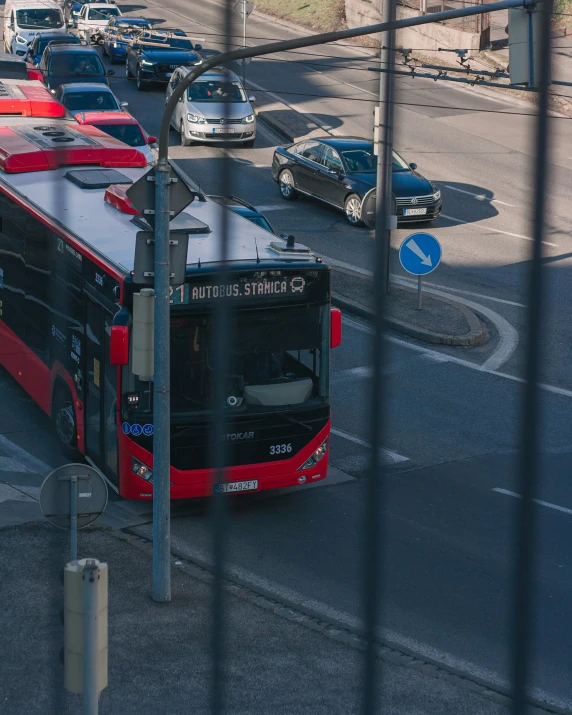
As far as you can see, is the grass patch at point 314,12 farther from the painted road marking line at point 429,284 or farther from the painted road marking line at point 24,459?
the painted road marking line at point 429,284

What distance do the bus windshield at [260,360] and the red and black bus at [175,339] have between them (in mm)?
11

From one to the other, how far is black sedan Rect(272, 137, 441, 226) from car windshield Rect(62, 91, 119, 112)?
4.98m

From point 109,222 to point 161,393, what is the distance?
2.44 m

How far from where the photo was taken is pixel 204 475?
888 centimetres

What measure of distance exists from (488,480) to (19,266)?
16.2ft

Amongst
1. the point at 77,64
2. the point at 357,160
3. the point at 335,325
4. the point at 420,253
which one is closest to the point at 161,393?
the point at 335,325

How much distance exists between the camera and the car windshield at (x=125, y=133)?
2006cm

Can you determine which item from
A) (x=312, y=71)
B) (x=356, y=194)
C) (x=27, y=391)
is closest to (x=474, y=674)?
(x=27, y=391)

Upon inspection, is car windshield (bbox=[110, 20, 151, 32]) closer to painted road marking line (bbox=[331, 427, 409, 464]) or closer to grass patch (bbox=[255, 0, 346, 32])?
painted road marking line (bbox=[331, 427, 409, 464])

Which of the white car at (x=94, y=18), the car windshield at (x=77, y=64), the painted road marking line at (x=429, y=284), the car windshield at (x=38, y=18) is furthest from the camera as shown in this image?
the car windshield at (x=38, y=18)

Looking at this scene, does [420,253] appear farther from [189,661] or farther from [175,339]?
[189,661]

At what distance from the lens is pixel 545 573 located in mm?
8055

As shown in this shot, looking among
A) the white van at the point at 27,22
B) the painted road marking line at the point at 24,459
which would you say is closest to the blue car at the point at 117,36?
the white van at the point at 27,22

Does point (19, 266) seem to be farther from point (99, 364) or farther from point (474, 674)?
point (474, 674)
